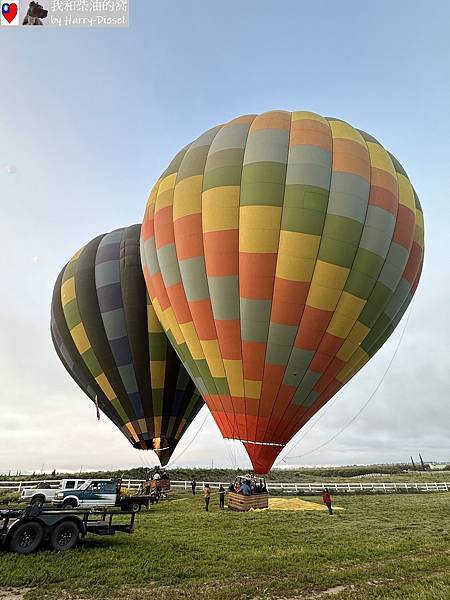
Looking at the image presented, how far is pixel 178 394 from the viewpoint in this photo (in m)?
A: 25.5

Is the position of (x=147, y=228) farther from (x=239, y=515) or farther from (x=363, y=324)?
(x=239, y=515)

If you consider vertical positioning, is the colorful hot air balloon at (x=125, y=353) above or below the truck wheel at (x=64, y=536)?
above

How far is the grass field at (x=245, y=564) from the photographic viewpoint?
24.1 feet

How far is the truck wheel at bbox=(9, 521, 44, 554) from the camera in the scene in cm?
966

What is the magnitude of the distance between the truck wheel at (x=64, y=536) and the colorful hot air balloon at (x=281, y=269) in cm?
761

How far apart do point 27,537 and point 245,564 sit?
16.5 ft

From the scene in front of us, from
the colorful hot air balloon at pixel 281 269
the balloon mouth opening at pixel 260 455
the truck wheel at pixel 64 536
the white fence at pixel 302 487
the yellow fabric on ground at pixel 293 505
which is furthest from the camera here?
the white fence at pixel 302 487

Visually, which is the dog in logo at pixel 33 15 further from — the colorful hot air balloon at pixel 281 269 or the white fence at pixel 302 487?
the white fence at pixel 302 487

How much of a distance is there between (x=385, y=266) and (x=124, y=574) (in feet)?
46.3

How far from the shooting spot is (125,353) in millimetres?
24422

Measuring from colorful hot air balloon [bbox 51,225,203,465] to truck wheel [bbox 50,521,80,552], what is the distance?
14.1 metres

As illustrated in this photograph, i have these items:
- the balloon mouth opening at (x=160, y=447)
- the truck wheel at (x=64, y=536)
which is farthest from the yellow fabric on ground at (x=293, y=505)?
the truck wheel at (x=64, y=536)

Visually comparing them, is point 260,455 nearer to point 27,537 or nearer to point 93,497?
point 93,497

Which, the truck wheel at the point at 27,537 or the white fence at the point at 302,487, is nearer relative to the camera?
the truck wheel at the point at 27,537
